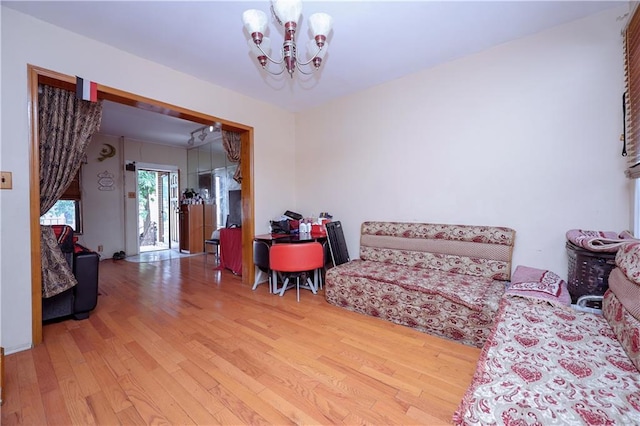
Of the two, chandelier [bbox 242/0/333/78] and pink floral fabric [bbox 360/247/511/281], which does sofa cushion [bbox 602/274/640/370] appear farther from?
chandelier [bbox 242/0/333/78]

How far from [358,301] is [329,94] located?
9.53ft

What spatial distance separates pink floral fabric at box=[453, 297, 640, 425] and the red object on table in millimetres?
3763

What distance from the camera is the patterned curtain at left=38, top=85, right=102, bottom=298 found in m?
2.33

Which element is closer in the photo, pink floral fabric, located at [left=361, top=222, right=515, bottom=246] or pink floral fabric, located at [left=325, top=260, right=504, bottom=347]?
pink floral fabric, located at [left=325, top=260, right=504, bottom=347]

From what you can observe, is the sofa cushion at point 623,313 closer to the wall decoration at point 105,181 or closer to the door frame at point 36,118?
the door frame at point 36,118

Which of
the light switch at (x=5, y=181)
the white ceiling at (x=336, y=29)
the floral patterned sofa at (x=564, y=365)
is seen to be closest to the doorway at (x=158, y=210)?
the white ceiling at (x=336, y=29)

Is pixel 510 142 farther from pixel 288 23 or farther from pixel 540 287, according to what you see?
pixel 288 23

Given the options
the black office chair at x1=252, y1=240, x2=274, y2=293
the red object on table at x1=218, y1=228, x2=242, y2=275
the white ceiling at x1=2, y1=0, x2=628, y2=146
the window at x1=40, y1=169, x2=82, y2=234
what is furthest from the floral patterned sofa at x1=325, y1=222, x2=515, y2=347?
the window at x1=40, y1=169, x2=82, y2=234

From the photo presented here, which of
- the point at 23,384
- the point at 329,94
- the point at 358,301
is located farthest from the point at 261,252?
the point at 329,94

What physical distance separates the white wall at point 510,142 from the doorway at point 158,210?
5542 mm

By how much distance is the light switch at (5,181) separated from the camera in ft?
6.48

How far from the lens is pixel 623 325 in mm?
1312

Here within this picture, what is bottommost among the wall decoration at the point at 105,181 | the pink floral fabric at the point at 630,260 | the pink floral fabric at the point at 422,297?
the pink floral fabric at the point at 422,297

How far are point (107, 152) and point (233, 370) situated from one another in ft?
20.4
